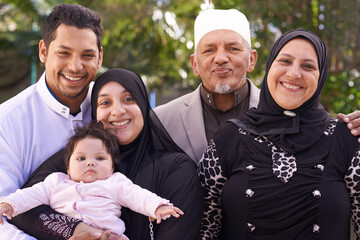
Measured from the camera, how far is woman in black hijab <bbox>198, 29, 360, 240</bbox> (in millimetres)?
2754

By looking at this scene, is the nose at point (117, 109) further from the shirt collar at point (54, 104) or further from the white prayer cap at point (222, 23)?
the white prayer cap at point (222, 23)

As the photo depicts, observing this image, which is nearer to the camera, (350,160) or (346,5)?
(350,160)

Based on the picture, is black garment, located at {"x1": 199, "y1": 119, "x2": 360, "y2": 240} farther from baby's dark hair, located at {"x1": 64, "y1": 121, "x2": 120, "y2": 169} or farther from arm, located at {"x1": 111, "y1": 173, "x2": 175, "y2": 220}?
baby's dark hair, located at {"x1": 64, "y1": 121, "x2": 120, "y2": 169}

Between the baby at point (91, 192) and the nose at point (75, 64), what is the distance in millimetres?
655

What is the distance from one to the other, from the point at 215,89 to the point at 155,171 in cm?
119

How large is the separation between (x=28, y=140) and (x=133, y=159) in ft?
2.58

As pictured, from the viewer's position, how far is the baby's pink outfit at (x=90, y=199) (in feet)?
9.07

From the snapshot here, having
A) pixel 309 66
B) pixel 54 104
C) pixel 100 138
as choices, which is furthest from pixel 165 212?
pixel 54 104

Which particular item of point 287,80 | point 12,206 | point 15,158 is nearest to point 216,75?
point 287,80

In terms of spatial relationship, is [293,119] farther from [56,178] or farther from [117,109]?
[56,178]

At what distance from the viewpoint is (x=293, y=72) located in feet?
9.29

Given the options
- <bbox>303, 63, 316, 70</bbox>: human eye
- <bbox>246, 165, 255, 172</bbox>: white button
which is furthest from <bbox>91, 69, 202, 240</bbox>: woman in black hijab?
<bbox>303, 63, 316, 70</bbox>: human eye

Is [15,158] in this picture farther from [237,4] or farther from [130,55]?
[130,55]

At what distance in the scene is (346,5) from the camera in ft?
22.4
